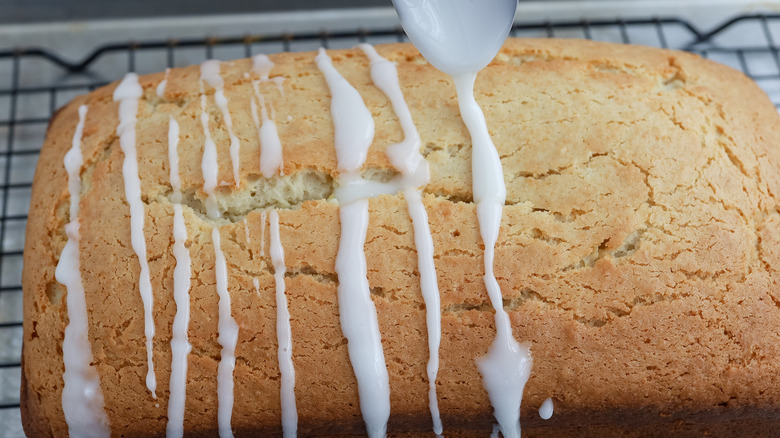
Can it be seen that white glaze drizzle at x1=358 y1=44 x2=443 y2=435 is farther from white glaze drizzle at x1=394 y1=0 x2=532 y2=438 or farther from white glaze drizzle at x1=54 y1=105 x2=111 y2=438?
white glaze drizzle at x1=54 y1=105 x2=111 y2=438

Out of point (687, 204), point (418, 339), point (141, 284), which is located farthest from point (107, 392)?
point (687, 204)

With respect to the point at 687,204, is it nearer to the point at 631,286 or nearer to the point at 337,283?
the point at 631,286

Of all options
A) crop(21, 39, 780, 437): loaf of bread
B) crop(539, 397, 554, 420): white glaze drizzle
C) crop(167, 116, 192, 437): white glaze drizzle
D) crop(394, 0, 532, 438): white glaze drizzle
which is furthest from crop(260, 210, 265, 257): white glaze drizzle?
crop(539, 397, 554, 420): white glaze drizzle

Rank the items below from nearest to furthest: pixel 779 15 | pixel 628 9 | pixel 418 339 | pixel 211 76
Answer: pixel 418 339
pixel 211 76
pixel 779 15
pixel 628 9

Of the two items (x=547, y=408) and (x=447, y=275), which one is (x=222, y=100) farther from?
(x=547, y=408)

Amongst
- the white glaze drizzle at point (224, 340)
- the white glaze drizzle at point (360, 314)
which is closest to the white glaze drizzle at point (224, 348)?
the white glaze drizzle at point (224, 340)

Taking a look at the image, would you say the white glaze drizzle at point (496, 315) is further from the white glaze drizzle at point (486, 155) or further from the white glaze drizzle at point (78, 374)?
the white glaze drizzle at point (78, 374)

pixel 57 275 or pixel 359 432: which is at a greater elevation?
pixel 57 275
